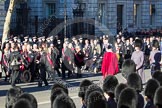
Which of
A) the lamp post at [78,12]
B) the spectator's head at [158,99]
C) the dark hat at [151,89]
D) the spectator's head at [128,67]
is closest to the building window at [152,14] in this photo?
the lamp post at [78,12]

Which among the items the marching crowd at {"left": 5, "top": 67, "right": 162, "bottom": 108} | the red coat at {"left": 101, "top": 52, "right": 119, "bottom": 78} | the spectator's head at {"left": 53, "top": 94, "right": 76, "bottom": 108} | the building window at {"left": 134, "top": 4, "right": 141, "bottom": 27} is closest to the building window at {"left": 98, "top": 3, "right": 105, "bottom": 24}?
the building window at {"left": 134, "top": 4, "right": 141, "bottom": 27}

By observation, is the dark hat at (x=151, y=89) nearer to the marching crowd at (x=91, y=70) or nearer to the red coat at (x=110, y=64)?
the marching crowd at (x=91, y=70)

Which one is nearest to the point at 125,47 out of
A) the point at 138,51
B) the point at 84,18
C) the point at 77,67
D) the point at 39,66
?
the point at 77,67

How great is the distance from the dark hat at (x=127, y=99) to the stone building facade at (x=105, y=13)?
92.7 feet

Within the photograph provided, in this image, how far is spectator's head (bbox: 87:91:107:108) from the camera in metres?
10.2

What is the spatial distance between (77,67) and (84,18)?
21.0 metres

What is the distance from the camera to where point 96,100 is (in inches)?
409

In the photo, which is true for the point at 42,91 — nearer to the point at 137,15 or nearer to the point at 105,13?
the point at 105,13

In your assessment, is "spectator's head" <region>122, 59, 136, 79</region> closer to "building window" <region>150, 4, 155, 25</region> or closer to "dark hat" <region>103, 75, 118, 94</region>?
"dark hat" <region>103, 75, 118, 94</region>

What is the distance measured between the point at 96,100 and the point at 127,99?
4.06ft

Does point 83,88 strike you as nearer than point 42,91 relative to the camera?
Yes

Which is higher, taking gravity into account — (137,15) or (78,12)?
(78,12)

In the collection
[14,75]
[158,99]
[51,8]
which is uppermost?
[51,8]

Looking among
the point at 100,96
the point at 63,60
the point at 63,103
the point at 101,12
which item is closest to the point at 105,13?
the point at 101,12
